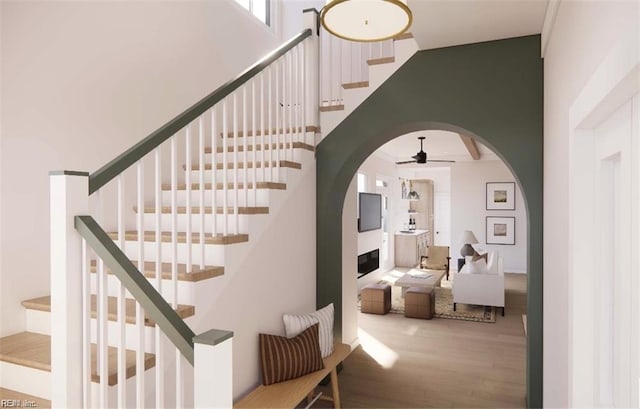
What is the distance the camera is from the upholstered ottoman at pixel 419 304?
6.17 metres

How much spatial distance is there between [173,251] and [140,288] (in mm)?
743

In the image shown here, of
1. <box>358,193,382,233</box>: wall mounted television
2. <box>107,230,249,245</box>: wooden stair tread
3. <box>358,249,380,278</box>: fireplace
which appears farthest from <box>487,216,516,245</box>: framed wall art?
<box>107,230,249,245</box>: wooden stair tread

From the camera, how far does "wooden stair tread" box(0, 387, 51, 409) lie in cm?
199

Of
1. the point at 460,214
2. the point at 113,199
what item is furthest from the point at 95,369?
the point at 460,214

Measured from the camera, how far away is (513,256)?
388 inches

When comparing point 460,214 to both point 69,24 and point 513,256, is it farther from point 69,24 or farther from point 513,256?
point 69,24

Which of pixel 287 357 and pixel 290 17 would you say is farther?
pixel 290 17

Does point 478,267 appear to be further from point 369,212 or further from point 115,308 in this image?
point 115,308

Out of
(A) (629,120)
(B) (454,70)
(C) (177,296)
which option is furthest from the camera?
(B) (454,70)

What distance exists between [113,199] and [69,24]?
1.17m

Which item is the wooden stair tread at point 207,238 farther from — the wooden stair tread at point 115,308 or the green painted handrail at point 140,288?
the green painted handrail at point 140,288

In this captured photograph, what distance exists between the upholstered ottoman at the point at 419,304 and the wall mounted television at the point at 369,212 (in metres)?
1.91

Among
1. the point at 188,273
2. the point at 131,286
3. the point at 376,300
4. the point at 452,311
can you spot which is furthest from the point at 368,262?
the point at 131,286

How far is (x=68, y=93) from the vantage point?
2734mm
